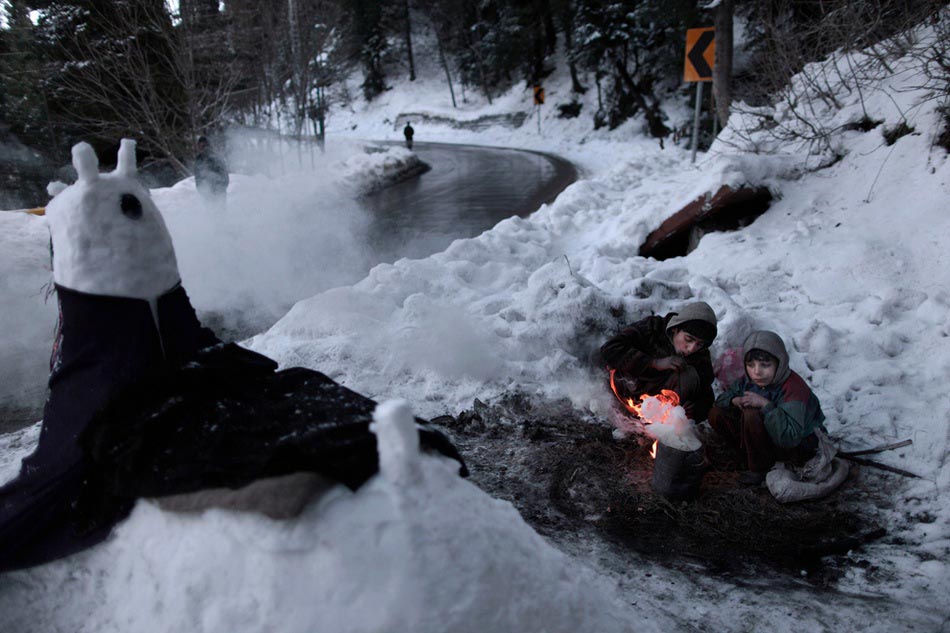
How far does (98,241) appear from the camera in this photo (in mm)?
1985

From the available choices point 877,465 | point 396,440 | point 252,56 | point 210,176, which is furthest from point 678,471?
point 252,56

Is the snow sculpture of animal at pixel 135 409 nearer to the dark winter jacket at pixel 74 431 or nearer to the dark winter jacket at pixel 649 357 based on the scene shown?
the dark winter jacket at pixel 74 431

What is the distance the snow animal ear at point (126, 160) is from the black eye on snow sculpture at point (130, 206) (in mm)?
138

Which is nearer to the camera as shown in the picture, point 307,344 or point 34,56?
point 307,344

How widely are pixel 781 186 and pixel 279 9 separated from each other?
14.5 m

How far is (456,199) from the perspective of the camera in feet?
48.2

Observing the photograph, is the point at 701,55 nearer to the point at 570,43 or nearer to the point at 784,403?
the point at 784,403

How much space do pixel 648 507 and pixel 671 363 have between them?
3.28 feet

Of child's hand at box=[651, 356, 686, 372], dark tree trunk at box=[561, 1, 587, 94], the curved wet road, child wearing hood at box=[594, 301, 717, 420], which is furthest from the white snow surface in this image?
dark tree trunk at box=[561, 1, 587, 94]

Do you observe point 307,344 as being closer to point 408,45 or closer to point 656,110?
point 656,110

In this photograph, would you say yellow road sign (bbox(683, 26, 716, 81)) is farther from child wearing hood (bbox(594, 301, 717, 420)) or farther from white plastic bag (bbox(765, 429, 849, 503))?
white plastic bag (bbox(765, 429, 849, 503))

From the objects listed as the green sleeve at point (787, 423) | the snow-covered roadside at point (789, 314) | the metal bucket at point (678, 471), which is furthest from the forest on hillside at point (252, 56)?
the metal bucket at point (678, 471)

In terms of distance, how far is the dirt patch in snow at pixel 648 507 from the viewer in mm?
3029

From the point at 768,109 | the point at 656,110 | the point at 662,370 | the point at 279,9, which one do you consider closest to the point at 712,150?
the point at 768,109
